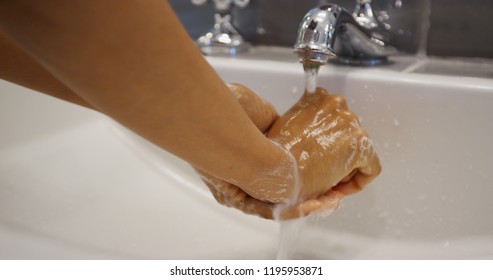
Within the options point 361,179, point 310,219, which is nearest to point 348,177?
point 361,179

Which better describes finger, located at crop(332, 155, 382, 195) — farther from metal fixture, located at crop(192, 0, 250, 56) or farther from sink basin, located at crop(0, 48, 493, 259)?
metal fixture, located at crop(192, 0, 250, 56)

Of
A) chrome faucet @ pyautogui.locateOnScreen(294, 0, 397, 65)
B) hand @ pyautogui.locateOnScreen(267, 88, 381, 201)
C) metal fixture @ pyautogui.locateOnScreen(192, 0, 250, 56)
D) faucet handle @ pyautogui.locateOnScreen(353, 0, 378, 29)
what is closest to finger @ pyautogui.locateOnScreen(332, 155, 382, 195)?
hand @ pyautogui.locateOnScreen(267, 88, 381, 201)

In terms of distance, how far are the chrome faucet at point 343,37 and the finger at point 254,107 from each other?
6cm

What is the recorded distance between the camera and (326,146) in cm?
42

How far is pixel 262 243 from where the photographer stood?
583 mm

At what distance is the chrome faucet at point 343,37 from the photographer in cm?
46

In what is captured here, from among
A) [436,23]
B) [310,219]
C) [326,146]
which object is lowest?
[310,219]

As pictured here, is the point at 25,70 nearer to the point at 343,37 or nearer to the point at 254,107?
the point at 254,107

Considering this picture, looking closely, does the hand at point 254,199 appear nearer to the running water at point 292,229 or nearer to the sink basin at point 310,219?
the running water at point 292,229

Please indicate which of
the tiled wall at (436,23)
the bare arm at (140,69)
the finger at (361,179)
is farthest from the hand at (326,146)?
the tiled wall at (436,23)

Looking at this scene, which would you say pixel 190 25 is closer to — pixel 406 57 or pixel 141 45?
pixel 406 57

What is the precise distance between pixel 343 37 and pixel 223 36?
0.21 meters
